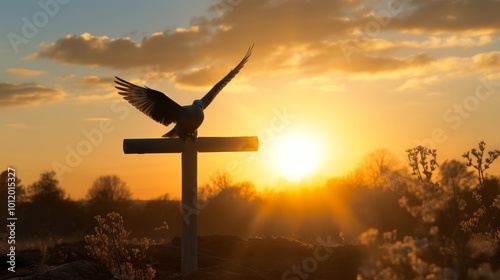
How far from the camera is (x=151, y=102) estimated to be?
34.8 feet

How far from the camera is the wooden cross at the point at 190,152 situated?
32.2 ft

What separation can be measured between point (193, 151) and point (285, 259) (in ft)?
8.25

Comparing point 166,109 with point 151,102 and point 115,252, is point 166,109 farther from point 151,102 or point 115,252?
point 115,252

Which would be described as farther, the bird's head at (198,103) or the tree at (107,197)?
the tree at (107,197)

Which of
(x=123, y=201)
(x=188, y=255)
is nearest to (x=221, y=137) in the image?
(x=188, y=255)

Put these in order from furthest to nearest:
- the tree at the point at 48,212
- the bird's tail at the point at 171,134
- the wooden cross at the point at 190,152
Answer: the tree at the point at 48,212, the bird's tail at the point at 171,134, the wooden cross at the point at 190,152

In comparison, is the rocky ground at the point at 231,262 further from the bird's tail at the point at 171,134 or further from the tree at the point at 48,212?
the tree at the point at 48,212

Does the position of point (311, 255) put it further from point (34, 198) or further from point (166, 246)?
point (34, 198)

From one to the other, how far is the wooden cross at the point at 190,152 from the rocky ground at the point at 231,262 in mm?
361

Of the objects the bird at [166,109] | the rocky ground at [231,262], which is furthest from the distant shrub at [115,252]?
the bird at [166,109]

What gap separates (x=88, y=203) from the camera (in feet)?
136

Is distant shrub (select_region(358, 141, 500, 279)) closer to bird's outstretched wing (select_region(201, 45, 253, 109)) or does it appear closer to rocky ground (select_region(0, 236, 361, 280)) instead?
A: rocky ground (select_region(0, 236, 361, 280))

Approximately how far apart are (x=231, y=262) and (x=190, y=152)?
1.83 meters

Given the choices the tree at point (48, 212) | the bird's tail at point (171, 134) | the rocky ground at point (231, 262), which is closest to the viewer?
the rocky ground at point (231, 262)
